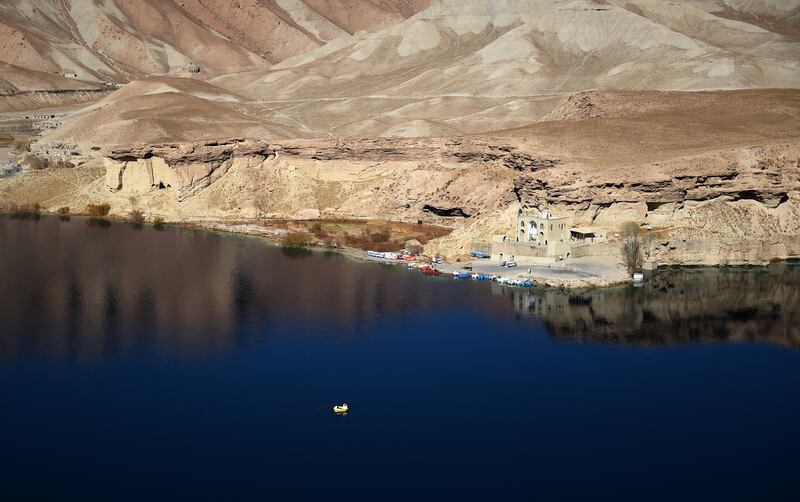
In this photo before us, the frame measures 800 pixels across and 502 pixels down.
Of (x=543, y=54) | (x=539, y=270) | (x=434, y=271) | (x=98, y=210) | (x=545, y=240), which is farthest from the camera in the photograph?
(x=543, y=54)

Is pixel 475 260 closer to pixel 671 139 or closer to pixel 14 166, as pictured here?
pixel 671 139

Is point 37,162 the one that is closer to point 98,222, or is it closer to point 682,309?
point 98,222

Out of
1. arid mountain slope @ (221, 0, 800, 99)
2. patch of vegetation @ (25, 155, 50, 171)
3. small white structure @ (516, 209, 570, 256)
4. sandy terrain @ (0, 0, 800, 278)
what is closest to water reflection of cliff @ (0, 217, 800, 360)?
small white structure @ (516, 209, 570, 256)

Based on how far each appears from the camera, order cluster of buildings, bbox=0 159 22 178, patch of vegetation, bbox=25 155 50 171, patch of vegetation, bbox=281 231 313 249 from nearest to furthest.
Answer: patch of vegetation, bbox=281 231 313 249
cluster of buildings, bbox=0 159 22 178
patch of vegetation, bbox=25 155 50 171

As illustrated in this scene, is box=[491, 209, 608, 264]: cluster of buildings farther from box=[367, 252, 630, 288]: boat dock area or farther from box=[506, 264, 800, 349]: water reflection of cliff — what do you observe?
box=[506, 264, 800, 349]: water reflection of cliff

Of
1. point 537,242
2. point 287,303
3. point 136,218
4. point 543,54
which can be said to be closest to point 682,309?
point 537,242

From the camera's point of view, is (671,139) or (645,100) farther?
(645,100)

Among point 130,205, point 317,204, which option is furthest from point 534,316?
point 130,205

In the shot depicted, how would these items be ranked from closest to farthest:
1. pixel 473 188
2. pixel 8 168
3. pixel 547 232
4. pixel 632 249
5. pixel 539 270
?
pixel 539 270, pixel 632 249, pixel 547 232, pixel 473 188, pixel 8 168

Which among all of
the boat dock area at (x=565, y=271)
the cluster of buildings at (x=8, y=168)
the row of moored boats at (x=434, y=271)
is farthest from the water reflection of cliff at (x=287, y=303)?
the cluster of buildings at (x=8, y=168)
